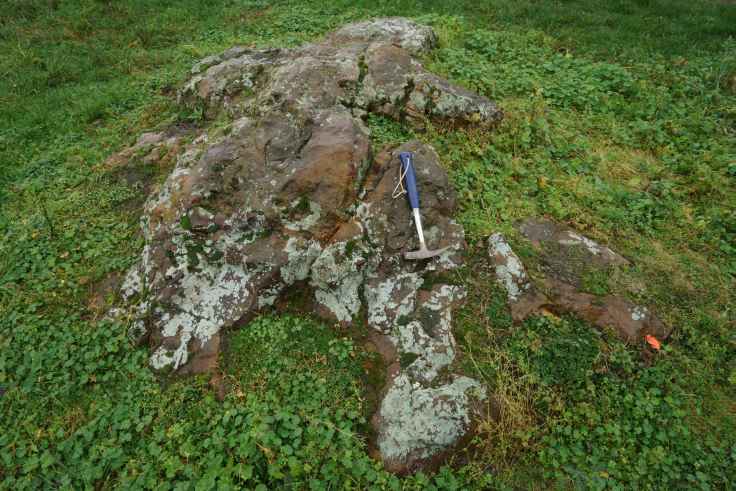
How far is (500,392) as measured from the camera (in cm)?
363

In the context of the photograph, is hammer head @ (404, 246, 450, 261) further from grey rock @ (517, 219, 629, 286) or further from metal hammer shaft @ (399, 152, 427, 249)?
grey rock @ (517, 219, 629, 286)

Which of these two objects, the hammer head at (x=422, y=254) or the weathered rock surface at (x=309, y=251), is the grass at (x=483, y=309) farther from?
the hammer head at (x=422, y=254)

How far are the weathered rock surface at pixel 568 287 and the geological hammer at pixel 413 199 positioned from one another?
69 centimetres

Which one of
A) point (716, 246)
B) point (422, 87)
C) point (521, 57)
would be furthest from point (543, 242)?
point (521, 57)

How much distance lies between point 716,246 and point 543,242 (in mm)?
2217

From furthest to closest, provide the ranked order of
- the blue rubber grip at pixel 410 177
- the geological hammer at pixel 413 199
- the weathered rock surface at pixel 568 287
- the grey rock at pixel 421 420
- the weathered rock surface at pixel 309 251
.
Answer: the blue rubber grip at pixel 410 177
the geological hammer at pixel 413 199
the weathered rock surface at pixel 568 287
the weathered rock surface at pixel 309 251
the grey rock at pixel 421 420

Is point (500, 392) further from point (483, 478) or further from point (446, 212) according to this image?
point (446, 212)

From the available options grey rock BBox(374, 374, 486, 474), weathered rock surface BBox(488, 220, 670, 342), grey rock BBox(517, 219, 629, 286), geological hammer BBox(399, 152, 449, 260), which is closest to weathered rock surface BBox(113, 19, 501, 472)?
grey rock BBox(374, 374, 486, 474)

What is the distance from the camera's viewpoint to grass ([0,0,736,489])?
3463 millimetres

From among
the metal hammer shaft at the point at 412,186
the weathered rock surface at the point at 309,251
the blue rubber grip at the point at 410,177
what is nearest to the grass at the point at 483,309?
the weathered rock surface at the point at 309,251

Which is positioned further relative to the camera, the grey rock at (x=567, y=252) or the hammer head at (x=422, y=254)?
the grey rock at (x=567, y=252)

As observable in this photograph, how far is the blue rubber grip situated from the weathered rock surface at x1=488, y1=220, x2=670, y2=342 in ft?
3.09

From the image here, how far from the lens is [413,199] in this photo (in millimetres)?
4352

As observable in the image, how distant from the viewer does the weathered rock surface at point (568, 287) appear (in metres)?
4.06
